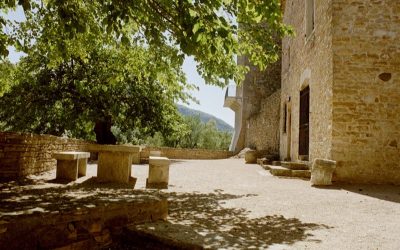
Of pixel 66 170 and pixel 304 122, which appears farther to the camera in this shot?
pixel 304 122

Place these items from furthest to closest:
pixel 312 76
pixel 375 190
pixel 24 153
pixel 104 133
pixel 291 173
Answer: pixel 104 133 < pixel 312 76 < pixel 291 173 < pixel 24 153 < pixel 375 190

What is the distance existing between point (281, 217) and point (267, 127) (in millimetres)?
13587

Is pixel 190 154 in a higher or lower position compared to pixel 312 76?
lower

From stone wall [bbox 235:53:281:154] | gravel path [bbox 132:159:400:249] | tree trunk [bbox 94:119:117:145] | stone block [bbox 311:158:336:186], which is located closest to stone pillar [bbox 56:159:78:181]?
gravel path [bbox 132:159:400:249]

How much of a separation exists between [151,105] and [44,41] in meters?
8.81

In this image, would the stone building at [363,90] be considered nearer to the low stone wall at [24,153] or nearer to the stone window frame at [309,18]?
the stone window frame at [309,18]

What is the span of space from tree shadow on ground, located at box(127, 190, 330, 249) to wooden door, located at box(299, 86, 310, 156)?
20.8 feet

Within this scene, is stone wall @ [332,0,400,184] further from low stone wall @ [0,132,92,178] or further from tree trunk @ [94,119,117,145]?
tree trunk @ [94,119,117,145]

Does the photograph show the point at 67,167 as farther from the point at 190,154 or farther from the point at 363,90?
the point at 190,154

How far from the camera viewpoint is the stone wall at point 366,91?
7.59m

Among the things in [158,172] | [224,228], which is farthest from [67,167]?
[224,228]

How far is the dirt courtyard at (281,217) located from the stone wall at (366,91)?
0.63 meters

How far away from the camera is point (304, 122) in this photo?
11.0 meters

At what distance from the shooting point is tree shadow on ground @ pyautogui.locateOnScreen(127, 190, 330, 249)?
10.2 feet
